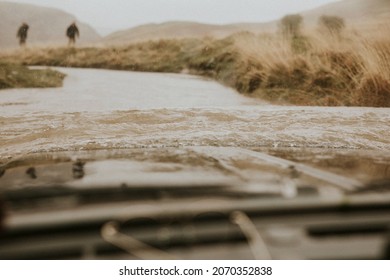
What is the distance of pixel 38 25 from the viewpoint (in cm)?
337

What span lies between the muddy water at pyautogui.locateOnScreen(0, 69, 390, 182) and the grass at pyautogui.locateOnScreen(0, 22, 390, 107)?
1.18ft

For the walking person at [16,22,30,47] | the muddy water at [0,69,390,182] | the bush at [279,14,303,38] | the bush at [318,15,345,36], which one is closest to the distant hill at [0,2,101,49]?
the walking person at [16,22,30,47]

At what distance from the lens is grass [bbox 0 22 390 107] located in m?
3.77

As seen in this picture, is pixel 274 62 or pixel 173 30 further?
pixel 274 62

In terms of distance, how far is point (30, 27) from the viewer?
3.40 meters

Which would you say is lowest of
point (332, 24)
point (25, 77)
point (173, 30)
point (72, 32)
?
point (25, 77)

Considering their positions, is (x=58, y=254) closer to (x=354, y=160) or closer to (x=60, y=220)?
(x=60, y=220)

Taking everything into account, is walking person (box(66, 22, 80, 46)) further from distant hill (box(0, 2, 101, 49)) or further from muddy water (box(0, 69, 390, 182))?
muddy water (box(0, 69, 390, 182))

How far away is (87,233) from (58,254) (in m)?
0.06

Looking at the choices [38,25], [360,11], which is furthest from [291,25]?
[38,25]

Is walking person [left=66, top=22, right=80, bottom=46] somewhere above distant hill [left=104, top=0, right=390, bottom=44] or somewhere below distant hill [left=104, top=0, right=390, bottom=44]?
below

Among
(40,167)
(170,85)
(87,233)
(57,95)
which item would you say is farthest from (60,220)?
(170,85)

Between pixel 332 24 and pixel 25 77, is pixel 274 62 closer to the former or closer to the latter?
pixel 332 24

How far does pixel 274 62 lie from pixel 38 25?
244 cm
